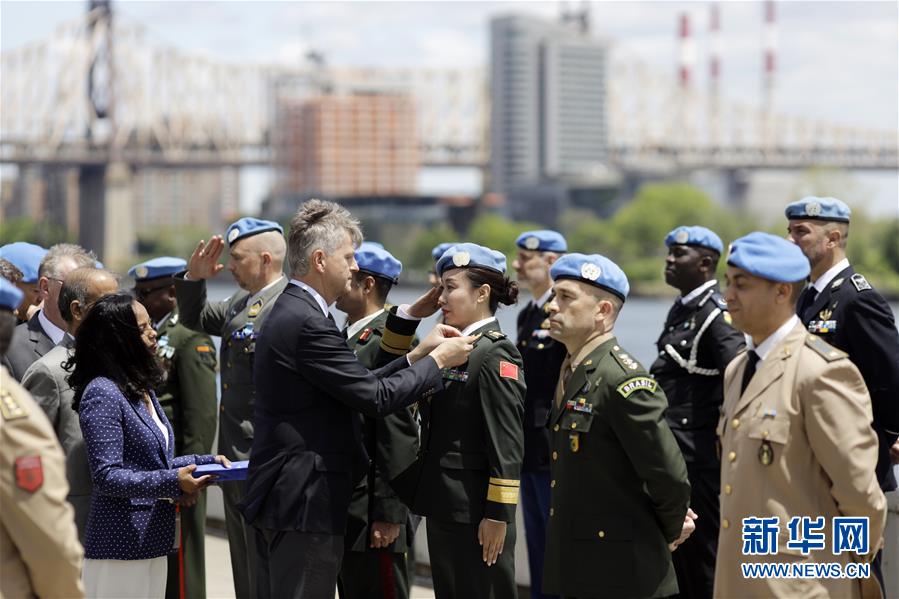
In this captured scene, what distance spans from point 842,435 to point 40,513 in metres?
1.85

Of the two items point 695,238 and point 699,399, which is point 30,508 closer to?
point 699,399

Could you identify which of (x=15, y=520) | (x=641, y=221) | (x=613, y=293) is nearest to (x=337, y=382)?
(x=613, y=293)

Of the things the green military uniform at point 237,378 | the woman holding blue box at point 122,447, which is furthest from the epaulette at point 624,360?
the green military uniform at point 237,378

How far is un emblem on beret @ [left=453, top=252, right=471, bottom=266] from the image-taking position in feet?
13.4

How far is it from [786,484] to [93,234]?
77.3 metres

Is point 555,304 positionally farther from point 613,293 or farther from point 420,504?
point 420,504

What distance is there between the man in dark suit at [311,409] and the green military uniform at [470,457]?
25 cm

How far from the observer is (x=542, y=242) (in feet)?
20.7

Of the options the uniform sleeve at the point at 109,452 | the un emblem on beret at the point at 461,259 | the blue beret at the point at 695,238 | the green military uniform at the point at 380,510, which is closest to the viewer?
the uniform sleeve at the point at 109,452

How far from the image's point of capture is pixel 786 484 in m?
3.19

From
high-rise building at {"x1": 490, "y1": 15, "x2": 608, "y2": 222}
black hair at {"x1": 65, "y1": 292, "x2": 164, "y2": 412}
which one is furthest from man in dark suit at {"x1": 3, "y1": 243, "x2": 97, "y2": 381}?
high-rise building at {"x1": 490, "y1": 15, "x2": 608, "y2": 222}

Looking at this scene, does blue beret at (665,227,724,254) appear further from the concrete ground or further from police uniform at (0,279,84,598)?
police uniform at (0,279,84,598)

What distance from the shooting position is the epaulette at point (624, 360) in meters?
3.73

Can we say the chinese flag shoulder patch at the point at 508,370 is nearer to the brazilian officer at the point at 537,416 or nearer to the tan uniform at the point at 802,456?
the tan uniform at the point at 802,456
